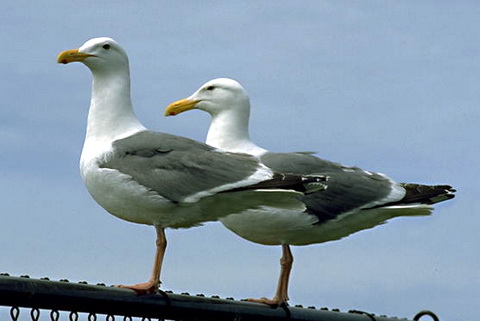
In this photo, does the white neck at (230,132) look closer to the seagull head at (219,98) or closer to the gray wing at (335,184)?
the seagull head at (219,98)

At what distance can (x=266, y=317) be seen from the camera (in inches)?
235

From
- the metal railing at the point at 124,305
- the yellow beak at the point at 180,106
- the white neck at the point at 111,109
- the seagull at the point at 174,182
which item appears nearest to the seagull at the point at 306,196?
the yellow beak at the point at 180,106

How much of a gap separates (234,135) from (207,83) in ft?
2.48

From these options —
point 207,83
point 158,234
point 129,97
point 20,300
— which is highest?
point 207,83

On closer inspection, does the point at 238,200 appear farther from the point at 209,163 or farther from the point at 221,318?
the point at 221,318

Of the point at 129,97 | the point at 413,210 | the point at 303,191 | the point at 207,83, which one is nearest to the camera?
the point at 303,191

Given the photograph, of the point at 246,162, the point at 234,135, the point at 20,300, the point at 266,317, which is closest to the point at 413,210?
the point at 234,135

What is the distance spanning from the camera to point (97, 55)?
29.2 ft

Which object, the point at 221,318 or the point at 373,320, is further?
the point at 373,320

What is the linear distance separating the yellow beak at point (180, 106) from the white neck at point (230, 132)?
10.8 inches

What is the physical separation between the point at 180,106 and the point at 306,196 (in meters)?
1.89

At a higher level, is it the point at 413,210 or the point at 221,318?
the point at 413,210

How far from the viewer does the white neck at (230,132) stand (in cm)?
1117

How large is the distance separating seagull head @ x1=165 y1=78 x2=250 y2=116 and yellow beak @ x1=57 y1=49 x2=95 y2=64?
102 inches
